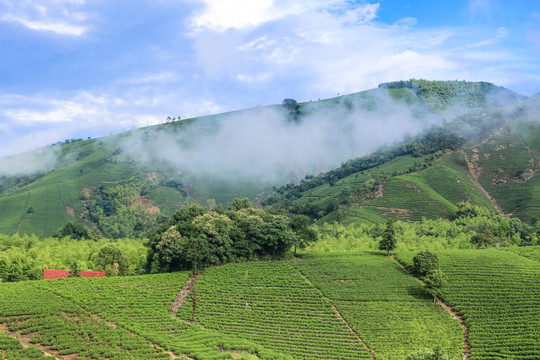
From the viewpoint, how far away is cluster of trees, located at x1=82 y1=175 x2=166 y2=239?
158125mm

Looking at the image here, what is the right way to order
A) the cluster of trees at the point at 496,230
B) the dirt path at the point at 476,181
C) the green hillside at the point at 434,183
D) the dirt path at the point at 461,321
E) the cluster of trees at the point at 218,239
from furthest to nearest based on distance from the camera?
the dirt path at the point at 476,181
the green hillside at the point at 434,183
the cluster of trees at the point at 496,230
the cluster of trees at the point at 218,239
the dirt path at the point at 461,321

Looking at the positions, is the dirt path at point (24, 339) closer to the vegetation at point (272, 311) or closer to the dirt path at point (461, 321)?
the vegetation at point (272, 311)

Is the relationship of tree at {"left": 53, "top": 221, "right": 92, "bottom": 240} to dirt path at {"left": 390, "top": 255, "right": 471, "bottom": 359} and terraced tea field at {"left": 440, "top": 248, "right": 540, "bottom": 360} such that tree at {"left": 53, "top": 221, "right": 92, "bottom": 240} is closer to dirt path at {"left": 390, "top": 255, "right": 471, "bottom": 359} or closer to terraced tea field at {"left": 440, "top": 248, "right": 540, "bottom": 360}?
dirt path at {"left": 390, "top": 255, "right": 471, "bottom": 359}

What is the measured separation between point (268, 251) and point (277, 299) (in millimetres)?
13793

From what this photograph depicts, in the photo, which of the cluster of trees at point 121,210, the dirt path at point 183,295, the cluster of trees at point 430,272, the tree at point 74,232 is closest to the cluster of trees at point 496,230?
the cluster of trees at point 430,272

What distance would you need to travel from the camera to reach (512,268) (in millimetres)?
67000

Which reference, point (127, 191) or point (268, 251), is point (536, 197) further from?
point (127, 191)

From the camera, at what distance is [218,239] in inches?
2793

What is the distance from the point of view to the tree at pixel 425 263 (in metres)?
66.3

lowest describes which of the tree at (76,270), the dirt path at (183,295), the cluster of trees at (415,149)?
the dirt path at (183,295)

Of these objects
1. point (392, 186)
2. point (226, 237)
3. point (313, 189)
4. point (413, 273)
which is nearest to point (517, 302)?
point (413, 273)

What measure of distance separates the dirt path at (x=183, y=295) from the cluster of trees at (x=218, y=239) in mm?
1988

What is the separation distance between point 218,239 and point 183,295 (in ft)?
39.0

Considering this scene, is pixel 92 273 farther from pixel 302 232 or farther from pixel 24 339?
pixel 302 232
